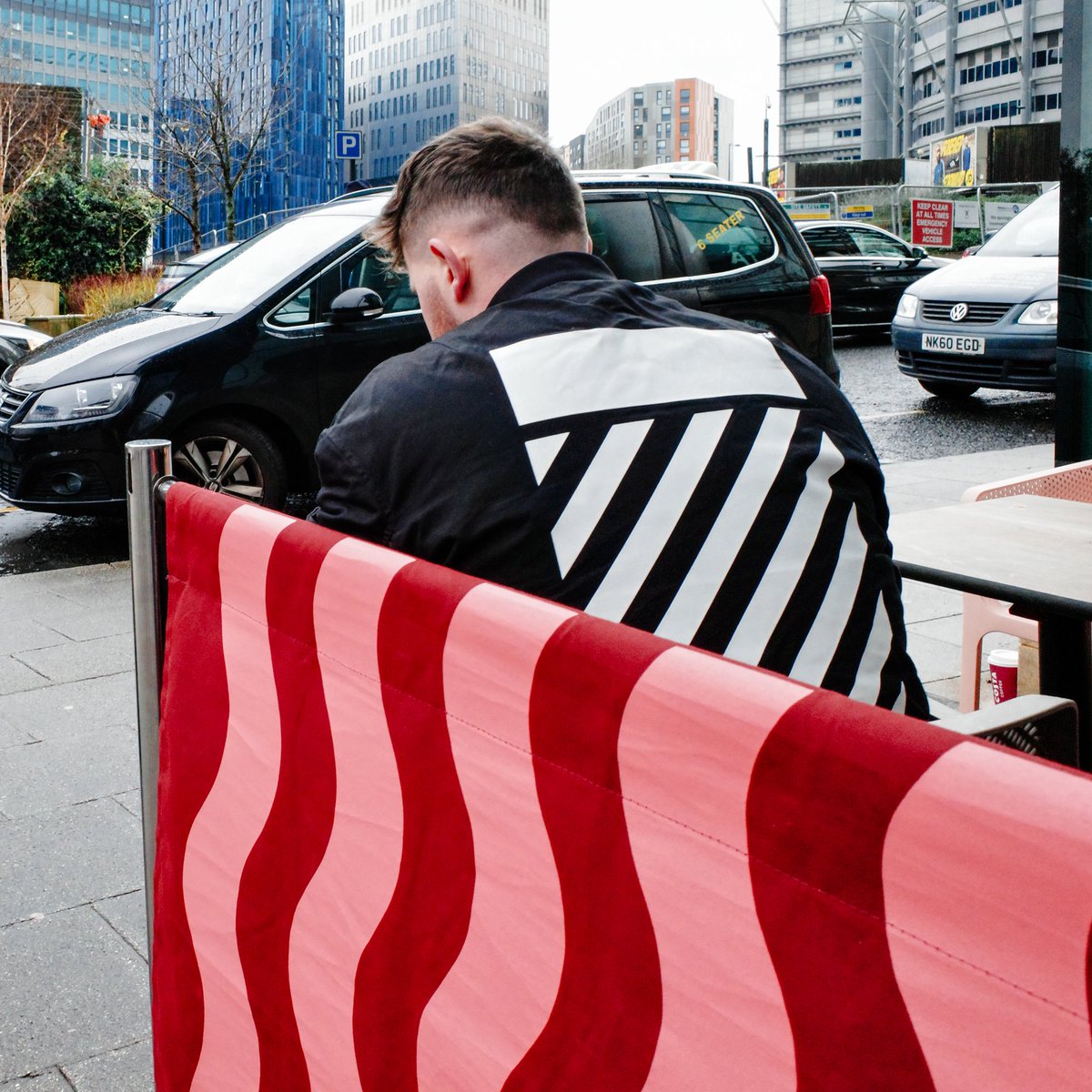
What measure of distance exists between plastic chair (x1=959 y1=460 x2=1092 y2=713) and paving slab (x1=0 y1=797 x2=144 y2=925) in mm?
2075

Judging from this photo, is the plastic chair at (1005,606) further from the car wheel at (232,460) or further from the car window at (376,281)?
the car window at (376,281)

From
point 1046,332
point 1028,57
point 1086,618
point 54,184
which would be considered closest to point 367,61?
point 1028,57

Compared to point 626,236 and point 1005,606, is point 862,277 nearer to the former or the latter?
point 626,236

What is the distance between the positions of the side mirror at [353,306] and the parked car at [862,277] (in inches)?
416

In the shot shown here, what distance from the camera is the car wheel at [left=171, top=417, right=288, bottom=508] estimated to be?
626 cm

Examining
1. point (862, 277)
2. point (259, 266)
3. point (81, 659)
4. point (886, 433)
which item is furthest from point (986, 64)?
point (81, 659)

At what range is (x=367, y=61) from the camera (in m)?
125

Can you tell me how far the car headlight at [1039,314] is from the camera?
1005 cm

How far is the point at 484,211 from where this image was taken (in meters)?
1.81

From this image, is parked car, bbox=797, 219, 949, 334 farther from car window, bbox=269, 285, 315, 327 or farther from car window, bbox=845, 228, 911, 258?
car window, bbox=269, 285, 315, 327

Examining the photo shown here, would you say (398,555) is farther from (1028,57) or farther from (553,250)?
(1028,57)

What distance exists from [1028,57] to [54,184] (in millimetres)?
66449

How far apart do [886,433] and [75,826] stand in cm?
801

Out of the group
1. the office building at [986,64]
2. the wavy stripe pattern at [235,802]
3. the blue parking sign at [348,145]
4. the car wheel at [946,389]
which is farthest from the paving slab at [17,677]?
the office building at [986,64]
